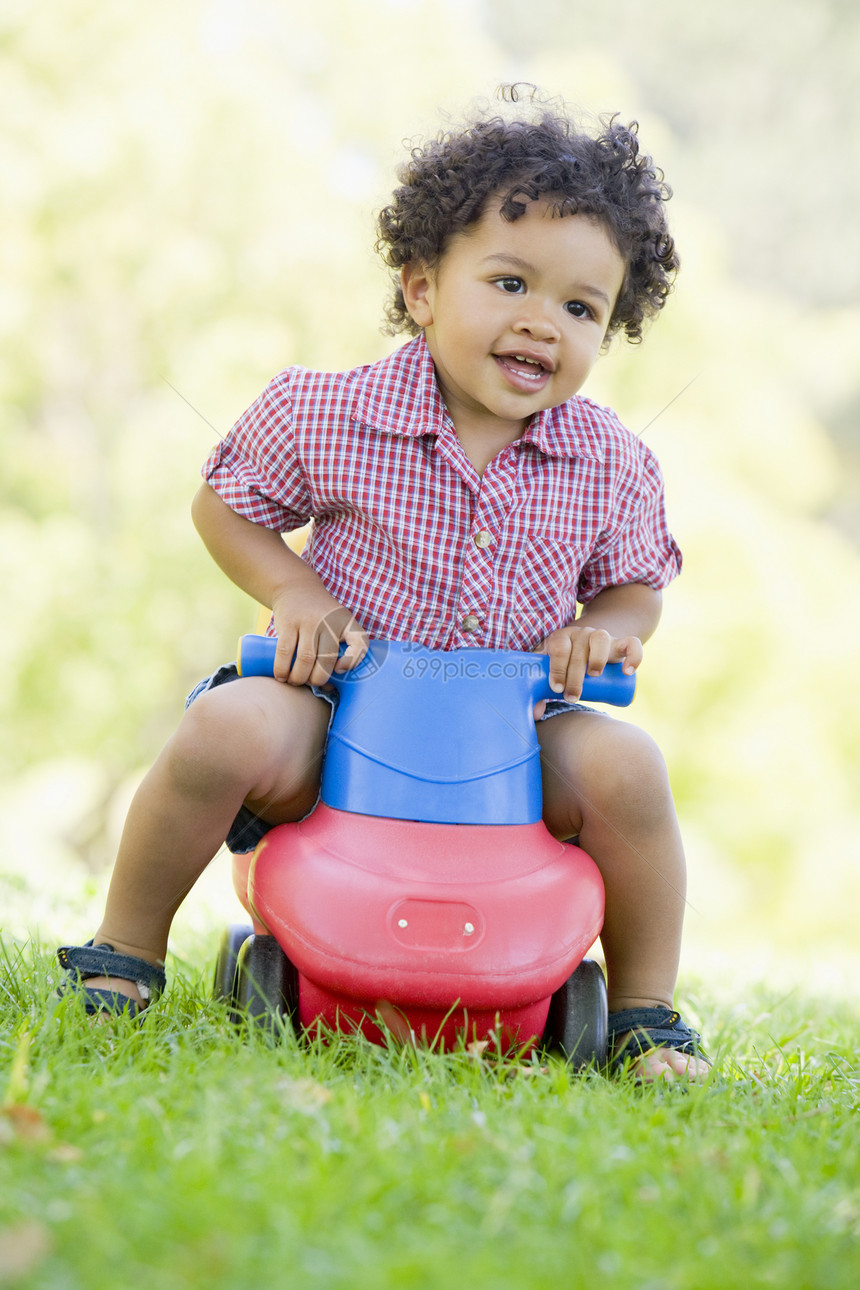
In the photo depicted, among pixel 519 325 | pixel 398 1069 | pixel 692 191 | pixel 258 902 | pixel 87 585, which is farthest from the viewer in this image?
pixel 692 191

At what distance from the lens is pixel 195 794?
5.38ft

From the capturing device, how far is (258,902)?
1650 millimetres

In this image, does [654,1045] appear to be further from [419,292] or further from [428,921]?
[419,292]

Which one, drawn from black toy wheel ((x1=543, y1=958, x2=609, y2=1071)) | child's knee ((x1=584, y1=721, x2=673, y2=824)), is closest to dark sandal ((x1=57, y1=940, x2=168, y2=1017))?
black toy wheel ((x1=543, y1=958, x2=609, y2=1071))

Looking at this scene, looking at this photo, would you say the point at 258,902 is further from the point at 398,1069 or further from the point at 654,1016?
the point at 654,1016

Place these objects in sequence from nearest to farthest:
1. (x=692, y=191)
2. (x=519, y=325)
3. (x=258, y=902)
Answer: (x=258, y=902) < (x=519, y=325) < (x=692, y=191)

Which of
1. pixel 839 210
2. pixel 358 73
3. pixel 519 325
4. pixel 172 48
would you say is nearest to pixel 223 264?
pixel 172 48

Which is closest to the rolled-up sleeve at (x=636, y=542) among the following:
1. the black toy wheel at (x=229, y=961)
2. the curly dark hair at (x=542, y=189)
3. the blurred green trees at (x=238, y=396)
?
the curly dark hair at (x=542, y=189)

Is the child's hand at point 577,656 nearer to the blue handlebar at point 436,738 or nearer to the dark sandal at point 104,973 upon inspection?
the blue handlebar at point 436,738

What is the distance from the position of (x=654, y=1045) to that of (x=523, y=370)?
101 centimetres

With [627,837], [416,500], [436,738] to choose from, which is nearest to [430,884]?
[436,738]

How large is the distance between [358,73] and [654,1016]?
7.75 meters

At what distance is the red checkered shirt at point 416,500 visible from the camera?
192 centimetres

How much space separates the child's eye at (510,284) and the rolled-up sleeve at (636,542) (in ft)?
1.16
